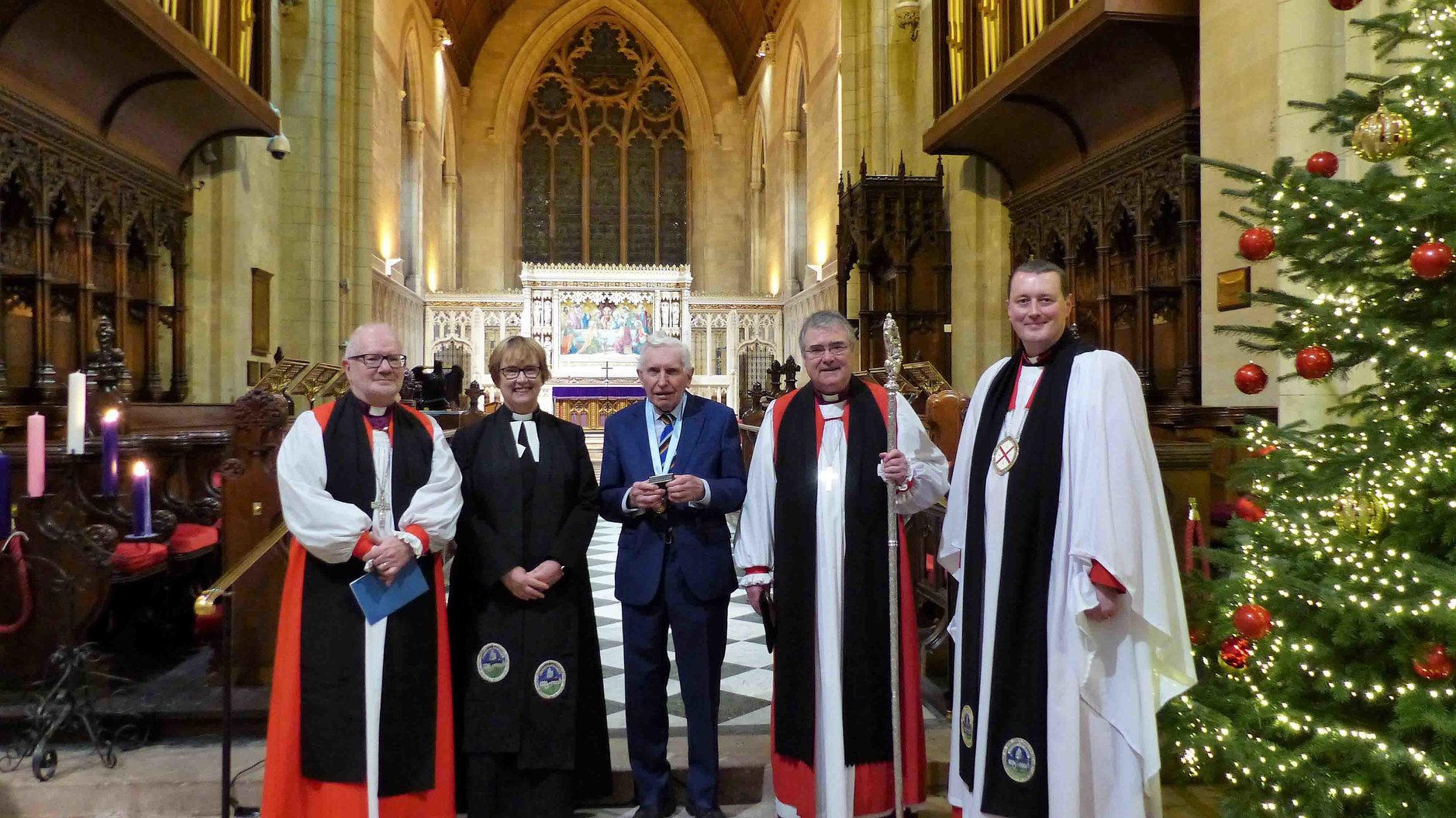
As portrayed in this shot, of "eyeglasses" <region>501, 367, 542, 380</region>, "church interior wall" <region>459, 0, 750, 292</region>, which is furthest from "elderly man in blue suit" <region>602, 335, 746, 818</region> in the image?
"church interior wall" <region>459, 0, 750, 292</region>

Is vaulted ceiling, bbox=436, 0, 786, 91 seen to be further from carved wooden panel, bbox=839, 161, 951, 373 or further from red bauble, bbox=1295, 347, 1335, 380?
red bauble, bbox=1295, 347, 1335, 380

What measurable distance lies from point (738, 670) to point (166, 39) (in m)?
5.38

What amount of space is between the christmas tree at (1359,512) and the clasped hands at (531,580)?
1.76 m

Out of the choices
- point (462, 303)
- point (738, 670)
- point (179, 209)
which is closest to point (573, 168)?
point (462, 303)

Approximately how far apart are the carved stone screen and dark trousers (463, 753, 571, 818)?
21062 mm

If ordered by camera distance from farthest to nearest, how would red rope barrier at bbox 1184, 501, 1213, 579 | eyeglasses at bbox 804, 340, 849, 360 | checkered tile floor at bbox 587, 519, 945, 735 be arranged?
checkered tile floor at bbox 587, 519, 945, 735 < red rope barrier at bbox 1184, 501, 1213, 579 < eyeglasses at bbox 804, 340, 849, 360

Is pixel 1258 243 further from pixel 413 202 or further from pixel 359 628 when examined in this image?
pixel 413 202

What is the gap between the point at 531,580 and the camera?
2.69 meters

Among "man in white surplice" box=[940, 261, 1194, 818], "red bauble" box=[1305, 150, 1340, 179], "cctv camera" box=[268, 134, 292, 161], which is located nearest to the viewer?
"man in white surplice" box=[940, 261, 1194, 818]

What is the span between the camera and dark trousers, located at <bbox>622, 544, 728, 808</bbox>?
2.83m

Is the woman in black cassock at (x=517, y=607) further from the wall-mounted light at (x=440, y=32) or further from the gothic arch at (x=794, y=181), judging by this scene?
the wall-mounted light at (x=440, y=32)

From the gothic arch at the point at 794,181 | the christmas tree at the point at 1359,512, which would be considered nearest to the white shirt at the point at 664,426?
the christmas tree at the point at 1359,512

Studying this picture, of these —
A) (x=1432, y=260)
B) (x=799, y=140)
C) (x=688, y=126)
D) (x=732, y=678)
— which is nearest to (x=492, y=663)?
(x=732, y=678)

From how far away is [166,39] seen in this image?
19.7ft
